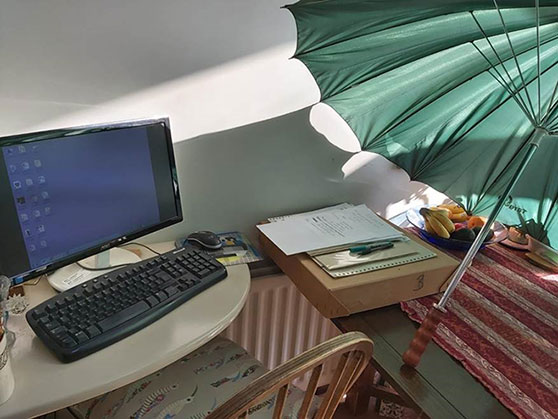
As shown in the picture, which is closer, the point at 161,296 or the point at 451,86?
the point at 161,296

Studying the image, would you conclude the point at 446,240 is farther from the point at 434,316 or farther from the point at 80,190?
the point at 80,190

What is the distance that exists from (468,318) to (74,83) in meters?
1.09

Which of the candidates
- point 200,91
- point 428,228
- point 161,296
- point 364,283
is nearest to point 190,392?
point 161,296

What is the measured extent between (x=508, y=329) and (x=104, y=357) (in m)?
0.92

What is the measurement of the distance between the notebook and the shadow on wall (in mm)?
307

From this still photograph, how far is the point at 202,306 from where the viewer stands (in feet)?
3.67

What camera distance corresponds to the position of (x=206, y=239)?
135 cm

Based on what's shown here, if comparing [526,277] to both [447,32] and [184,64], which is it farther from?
[184,64]

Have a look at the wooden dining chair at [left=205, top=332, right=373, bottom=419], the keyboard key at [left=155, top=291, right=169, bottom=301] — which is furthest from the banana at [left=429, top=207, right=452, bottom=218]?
the keyboard key at [left=155, top=291, right=169, bottom=301]

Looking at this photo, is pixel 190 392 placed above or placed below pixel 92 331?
below

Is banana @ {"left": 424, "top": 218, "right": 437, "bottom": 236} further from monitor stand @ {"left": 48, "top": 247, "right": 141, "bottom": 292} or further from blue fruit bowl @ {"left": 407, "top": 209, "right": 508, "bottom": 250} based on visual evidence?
monitor stand @ {"left": 48, "top": 247, "right": 141, "bottom": 292}

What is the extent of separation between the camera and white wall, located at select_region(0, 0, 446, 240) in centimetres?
112

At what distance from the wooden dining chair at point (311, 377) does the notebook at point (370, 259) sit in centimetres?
33

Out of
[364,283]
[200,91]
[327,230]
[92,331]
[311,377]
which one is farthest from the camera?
[327,230]
